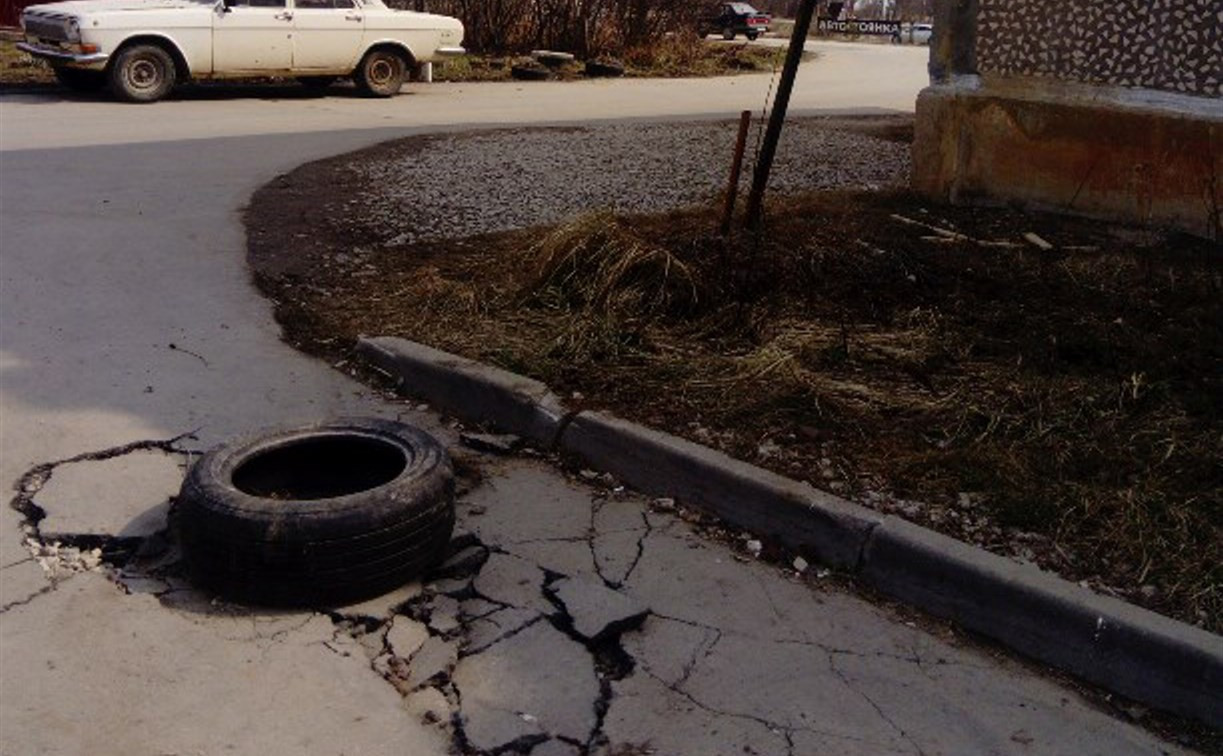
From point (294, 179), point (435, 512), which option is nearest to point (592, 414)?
point (435, 512)

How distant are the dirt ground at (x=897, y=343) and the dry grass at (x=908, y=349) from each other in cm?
1

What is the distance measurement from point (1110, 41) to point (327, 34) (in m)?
11.8

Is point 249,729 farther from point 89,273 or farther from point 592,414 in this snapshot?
point 89,273

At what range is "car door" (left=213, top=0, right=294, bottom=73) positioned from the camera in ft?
51.2

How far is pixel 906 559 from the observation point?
12.6 feet

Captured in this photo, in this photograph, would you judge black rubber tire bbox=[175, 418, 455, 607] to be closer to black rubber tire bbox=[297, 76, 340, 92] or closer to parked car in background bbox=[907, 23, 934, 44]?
black rubber tire bbox=[297, 76, 340, 92]

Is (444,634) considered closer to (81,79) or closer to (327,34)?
(327,34)

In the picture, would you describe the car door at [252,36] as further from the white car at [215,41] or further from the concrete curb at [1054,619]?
the concrete curb at [1054,619]

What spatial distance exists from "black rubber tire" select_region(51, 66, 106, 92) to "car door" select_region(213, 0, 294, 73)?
154 cm

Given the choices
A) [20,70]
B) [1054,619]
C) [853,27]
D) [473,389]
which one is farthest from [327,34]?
[853,27]

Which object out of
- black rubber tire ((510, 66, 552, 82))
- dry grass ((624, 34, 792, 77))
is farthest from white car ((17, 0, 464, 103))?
dry grass ((624, 34, 792, 77))

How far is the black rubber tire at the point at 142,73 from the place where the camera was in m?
15.1

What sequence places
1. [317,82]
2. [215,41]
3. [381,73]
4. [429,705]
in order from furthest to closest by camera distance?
[317,82], [381,73], [215,41], [429,705]

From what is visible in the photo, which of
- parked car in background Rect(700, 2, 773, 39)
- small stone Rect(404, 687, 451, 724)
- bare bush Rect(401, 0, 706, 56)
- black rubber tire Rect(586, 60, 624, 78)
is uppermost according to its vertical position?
parked car in background Rect(700, 2, 773, 39)
